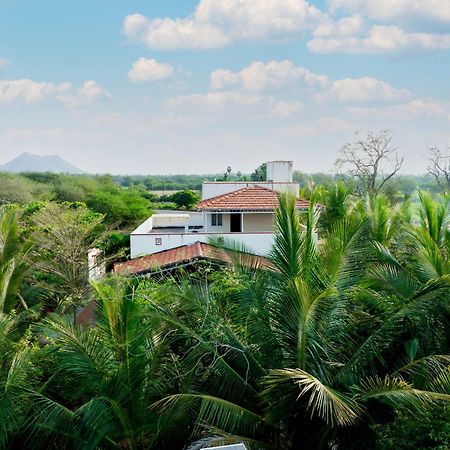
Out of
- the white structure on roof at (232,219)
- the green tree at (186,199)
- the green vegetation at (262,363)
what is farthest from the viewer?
the green tree at (186,199)

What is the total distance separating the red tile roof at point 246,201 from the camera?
2461cm

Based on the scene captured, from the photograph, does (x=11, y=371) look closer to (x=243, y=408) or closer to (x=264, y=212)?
(x=243, y=408)

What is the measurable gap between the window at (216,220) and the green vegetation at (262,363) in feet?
48.5

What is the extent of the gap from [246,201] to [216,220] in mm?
1784

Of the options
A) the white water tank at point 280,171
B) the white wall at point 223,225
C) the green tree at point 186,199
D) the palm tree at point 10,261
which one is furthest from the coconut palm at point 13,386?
the green tree at point 186,199

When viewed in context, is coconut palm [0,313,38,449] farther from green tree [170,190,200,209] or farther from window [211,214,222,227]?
green tree [170,190,200,209]

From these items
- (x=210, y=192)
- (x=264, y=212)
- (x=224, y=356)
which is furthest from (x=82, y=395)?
(x=210, y=192)

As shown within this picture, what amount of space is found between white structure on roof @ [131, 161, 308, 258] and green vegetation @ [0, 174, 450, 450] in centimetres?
726

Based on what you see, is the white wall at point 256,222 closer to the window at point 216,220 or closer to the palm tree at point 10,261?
the window at point 216,220

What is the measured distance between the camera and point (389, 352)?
9.57 metres

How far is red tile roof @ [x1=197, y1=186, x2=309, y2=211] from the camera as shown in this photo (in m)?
24.6

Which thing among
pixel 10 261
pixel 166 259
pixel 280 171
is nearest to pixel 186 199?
pixel 280 171

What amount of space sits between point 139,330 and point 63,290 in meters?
10.5

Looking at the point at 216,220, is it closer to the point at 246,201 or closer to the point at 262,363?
the point at 246,201
